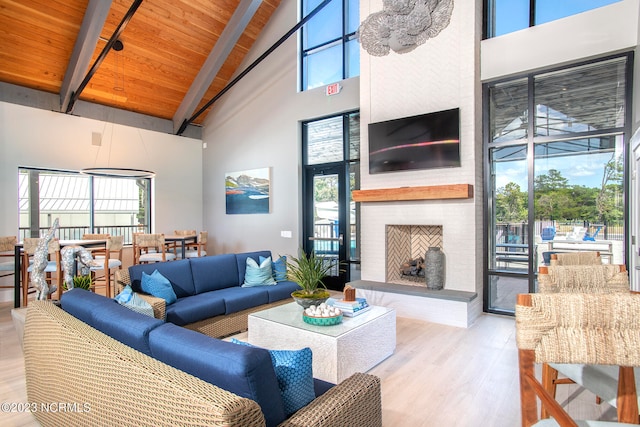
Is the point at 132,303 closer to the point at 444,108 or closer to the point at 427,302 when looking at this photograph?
the point at 427,302

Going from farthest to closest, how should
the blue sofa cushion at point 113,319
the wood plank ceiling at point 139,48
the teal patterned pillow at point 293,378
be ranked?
the wood plank ceiling at point 139,48 → the blue sofa cushion at point 113,319 → the teal patterned pillow at point 293,378

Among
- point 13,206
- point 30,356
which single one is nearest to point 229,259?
point 30,356

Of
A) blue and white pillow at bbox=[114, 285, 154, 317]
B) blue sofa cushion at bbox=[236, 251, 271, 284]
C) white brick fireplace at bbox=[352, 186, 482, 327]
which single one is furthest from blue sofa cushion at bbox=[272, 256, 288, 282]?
blue and white pillow at bbox=[114, 285, 154, 317]

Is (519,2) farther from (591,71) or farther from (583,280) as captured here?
(583,280)

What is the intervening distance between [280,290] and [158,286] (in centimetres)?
Result: 150

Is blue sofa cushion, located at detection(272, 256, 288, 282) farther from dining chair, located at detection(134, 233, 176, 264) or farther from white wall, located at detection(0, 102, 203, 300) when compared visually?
white wall, located at detection(0, 102, 203, 300)

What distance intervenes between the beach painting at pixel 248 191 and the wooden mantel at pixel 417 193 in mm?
2531

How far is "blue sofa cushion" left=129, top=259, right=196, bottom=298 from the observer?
3.82 metres

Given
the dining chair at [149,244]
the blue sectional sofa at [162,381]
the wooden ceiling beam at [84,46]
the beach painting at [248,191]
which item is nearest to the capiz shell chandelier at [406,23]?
the blue sectional sofa at [162,381]

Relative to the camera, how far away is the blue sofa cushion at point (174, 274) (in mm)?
3816

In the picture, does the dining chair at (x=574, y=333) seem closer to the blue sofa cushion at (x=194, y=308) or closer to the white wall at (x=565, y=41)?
the blue sofa cushion at (x=194, y=308)

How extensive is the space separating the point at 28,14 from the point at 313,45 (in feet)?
14.7

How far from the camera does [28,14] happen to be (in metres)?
5.32

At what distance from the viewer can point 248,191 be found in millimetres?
7637
